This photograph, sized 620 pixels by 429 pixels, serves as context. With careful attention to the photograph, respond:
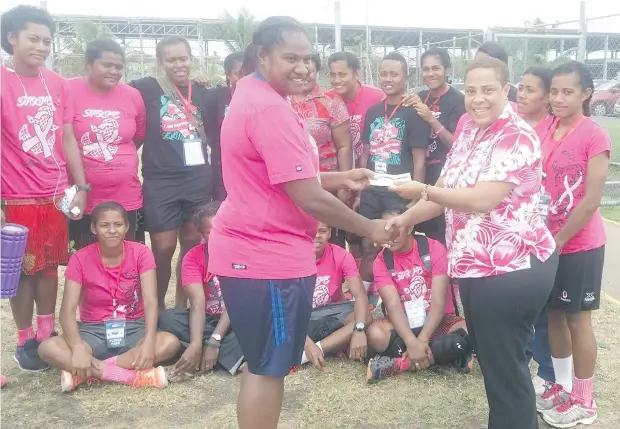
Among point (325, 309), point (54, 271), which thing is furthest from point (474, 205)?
point (54, 271)

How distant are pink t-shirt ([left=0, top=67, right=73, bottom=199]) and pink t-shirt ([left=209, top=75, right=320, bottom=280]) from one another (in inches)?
74.3

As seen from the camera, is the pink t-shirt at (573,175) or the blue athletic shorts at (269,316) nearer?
the blue athletic shorts at (269,316)

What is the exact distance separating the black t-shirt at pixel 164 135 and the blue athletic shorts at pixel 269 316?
2.11 meters

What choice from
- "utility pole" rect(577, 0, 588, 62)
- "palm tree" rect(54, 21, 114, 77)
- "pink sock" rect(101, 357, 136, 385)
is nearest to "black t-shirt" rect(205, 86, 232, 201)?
"pink sock" rect(101, 357, 136, 385)

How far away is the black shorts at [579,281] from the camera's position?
3.01m

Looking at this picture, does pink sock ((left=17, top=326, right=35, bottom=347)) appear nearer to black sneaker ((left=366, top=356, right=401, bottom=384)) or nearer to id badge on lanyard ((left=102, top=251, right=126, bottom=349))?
id badge on lanyard ((left=102, top=251, right=126, bottom=349))

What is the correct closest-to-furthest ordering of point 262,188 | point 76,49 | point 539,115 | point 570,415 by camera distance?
point 262,188 < point 570,415 < point 539,115 < point 76,49

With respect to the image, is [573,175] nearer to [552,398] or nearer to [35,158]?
[552,398]

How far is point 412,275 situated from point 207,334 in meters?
1.41

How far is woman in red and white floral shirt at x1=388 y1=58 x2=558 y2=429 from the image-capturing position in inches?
88.9

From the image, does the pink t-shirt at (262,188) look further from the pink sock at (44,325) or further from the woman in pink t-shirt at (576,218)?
the pink sock at (44,325)

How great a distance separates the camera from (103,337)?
152 inches

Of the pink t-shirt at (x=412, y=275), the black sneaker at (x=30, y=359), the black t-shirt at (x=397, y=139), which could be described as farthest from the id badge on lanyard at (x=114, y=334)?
the black t-shirt at (x=397, y=139)

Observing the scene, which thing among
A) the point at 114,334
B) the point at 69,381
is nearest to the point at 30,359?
the point at 69,381
